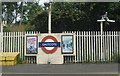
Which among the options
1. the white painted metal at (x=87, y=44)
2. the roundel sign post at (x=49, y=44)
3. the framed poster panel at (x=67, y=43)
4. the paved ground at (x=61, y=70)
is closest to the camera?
the paved ground at (x=61, y=70)

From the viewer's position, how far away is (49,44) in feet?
58.4

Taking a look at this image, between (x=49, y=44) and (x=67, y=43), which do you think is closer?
(x=49, y=44)

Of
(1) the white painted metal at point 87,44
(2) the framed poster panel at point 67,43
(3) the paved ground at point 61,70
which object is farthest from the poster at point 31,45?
(3) the paved ground at point 61,70

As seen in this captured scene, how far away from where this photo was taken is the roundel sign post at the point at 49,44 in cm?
1781

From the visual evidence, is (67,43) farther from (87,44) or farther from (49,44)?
(87,44)

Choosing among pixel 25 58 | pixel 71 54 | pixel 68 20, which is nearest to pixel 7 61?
pixel 25 58

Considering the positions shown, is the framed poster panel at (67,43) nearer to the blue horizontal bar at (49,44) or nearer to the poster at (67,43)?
the poster at (67,43)

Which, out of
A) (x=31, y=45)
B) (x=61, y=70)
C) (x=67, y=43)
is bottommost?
(x=61, y=70)

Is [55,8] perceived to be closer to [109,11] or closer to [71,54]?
[109,11]

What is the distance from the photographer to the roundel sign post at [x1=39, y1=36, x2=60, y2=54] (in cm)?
1781

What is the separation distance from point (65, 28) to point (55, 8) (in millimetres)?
1487

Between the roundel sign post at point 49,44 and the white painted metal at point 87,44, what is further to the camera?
the white painted metal at point 87,44

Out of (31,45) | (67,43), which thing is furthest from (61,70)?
(31,45)

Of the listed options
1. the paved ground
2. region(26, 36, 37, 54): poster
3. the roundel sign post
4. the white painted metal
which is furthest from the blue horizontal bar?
the paved ground
